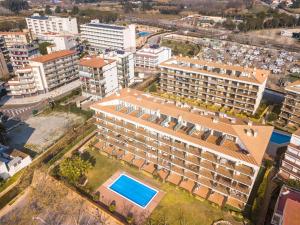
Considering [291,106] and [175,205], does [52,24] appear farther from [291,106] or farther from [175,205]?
[175,205]

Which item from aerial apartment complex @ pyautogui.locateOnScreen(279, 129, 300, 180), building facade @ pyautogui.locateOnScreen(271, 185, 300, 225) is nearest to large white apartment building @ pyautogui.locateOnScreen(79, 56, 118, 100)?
aerial apartment complex @ pyautogui.locateOnScreen(279, 129, 300, 180)

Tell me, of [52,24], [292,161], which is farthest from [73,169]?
[52,24]

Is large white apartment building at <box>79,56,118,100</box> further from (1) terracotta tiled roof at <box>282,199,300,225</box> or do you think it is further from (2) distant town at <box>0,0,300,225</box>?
(1) terracotta tiled roof at <box>282,199,300,225</box>

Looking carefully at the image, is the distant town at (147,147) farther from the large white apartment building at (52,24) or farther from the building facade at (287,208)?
the large white apartment building at (52,24)

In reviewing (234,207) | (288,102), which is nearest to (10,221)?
(234,207)

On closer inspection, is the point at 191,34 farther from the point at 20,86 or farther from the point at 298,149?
the point at 298,149

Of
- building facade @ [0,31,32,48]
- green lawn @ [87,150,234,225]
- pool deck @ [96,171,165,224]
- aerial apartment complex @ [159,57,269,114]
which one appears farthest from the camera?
building facade @ [0,31,32,48]
